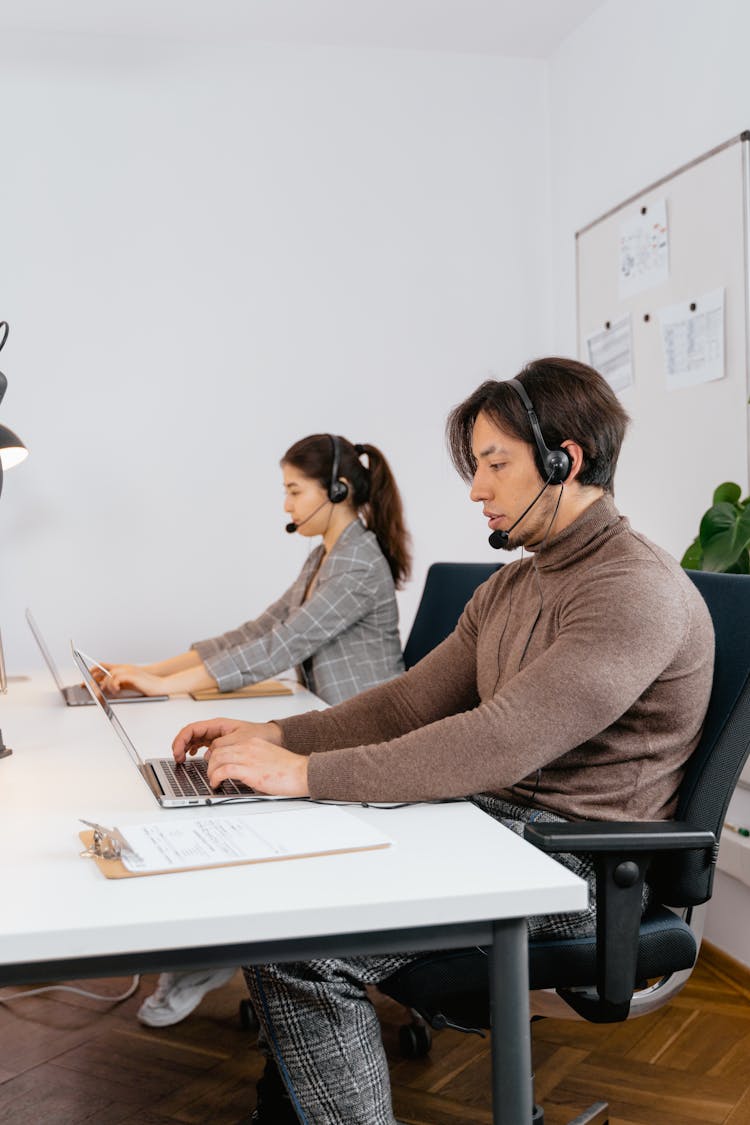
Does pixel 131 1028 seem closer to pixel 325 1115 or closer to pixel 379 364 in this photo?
pixel 325 1115

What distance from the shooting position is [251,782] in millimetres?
1289

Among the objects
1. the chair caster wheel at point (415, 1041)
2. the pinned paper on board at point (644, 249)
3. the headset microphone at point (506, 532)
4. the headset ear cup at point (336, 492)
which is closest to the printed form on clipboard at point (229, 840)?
the headset microphone at point (506, 532)

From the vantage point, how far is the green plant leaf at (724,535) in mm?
2039

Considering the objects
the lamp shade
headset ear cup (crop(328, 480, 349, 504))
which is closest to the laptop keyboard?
the lamp shade

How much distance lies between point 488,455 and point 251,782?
570 mm

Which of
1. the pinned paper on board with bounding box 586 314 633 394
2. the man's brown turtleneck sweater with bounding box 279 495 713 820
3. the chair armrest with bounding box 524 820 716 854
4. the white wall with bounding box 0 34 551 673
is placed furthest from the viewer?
the white wall with bounding box 0 34 551 673

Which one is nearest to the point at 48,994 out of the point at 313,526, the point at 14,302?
the point at 313,526

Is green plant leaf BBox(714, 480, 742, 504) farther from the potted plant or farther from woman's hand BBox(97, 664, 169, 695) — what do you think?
woman's hand BBox(97, 664, 169, 695)

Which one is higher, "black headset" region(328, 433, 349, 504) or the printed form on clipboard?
"black headset" region(328, 433, 349, 504)

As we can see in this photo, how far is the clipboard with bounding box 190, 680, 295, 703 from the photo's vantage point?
2284 mm

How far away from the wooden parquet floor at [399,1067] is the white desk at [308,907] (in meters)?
0.91

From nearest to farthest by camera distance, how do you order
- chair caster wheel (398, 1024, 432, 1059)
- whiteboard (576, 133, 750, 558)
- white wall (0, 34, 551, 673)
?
chair caster wheel (398, 1024, 432, 1059), whiteboard (576, 133, 750, 558), white wall (0, 34, 551, 673)

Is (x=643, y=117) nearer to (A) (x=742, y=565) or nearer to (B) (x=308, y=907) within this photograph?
(A) (x=742, y=565)

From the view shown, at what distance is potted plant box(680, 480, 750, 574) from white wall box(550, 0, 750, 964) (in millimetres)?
374
